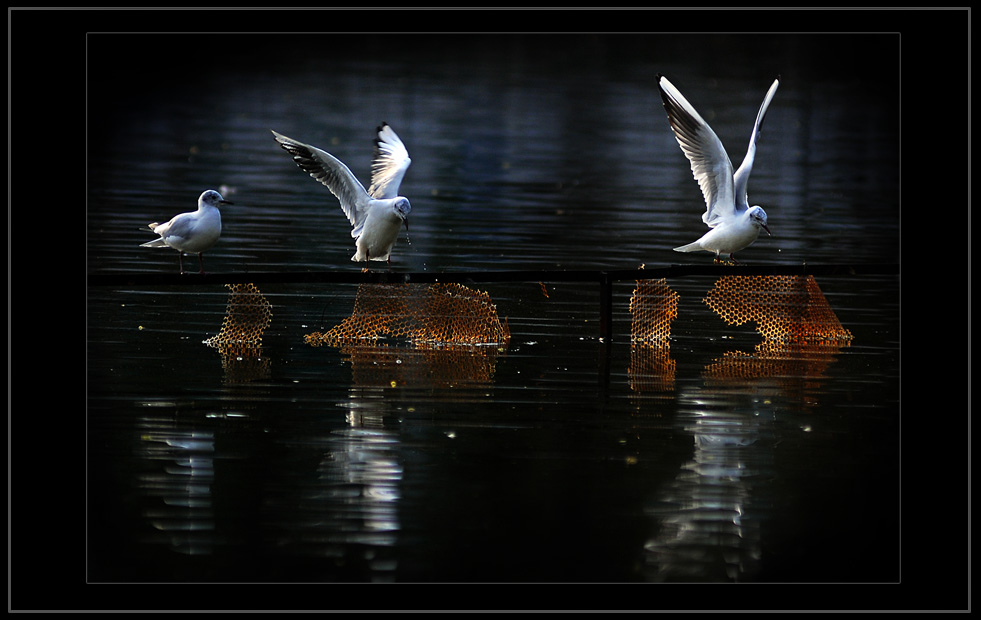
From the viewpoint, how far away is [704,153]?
8.53 m

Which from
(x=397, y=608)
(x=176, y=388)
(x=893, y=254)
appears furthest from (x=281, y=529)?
(x=893, y=254)

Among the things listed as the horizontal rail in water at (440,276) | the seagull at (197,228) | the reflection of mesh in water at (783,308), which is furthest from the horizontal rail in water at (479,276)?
the seagull at (197,228)

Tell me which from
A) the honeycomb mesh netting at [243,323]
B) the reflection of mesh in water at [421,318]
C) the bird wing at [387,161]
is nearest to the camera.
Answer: the honeycomb mesh netting at [243,323]

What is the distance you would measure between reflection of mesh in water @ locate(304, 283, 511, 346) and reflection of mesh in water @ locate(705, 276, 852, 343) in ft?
5.10

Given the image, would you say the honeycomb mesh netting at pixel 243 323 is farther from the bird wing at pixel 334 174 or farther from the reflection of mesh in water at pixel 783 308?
the reflection of mesh in water at pixel 783 308

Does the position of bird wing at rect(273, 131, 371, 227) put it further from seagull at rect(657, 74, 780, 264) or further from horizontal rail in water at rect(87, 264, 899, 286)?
seagull at rect(657, 74, 780, 264)

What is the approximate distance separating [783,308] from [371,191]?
8.86ft

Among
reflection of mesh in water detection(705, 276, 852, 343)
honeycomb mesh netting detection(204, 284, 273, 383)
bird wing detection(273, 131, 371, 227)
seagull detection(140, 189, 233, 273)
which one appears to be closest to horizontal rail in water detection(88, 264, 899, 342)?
reflection of mesh in water detection(705, 276, 852, 343)

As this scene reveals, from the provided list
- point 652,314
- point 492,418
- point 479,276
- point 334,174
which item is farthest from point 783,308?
point 492,418

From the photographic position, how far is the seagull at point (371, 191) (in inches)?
327

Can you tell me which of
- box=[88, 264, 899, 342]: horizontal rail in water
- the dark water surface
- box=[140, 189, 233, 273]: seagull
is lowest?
the dark water surface

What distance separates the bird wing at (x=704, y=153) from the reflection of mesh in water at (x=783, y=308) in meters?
0.46

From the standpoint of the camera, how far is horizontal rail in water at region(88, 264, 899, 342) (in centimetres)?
778

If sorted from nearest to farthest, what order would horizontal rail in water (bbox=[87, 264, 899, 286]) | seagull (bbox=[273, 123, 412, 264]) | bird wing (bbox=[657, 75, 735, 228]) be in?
horizontal rail in water (bbox=[87, 264, 899, 286]) → seagull (bbox=[273, 123, 412, 264]) → bird wing (bbox=[657, 75, 735, 228])
